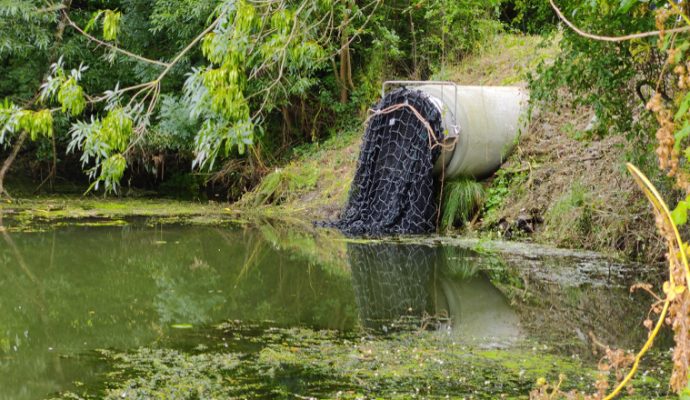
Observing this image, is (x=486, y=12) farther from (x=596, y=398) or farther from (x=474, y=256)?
(x=596, y=398)

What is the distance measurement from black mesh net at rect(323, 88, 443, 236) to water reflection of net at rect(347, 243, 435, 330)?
1.23 meters

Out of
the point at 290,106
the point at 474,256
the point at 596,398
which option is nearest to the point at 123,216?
the point at 290,106

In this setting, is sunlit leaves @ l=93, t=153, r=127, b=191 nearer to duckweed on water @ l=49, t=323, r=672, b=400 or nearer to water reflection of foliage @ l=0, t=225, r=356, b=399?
water reflection of foliage @ l=0, t=225, r=356, b=399

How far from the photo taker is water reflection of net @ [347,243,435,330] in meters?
6.32

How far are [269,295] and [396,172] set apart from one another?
420cm

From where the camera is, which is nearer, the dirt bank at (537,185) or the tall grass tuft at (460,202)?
the dirt bank at (537,185)

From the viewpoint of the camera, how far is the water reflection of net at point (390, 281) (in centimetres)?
632

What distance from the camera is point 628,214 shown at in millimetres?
8172

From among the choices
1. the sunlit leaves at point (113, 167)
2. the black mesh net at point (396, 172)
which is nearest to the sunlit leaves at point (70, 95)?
the sunlit leaves at point (113, 167)

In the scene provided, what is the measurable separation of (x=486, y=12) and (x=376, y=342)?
32.5 ft

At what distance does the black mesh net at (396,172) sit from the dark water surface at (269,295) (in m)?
0.95

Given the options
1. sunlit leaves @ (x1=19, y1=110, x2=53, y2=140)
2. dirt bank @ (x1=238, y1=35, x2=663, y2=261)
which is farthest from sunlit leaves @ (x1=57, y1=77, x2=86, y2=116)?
dirt bank @ (x1=238, y1=35, x2=663, y2=261)

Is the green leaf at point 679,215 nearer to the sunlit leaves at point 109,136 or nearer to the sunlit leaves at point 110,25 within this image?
the sunlit leaves at point 109,136

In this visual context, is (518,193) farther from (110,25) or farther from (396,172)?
(110,25)
